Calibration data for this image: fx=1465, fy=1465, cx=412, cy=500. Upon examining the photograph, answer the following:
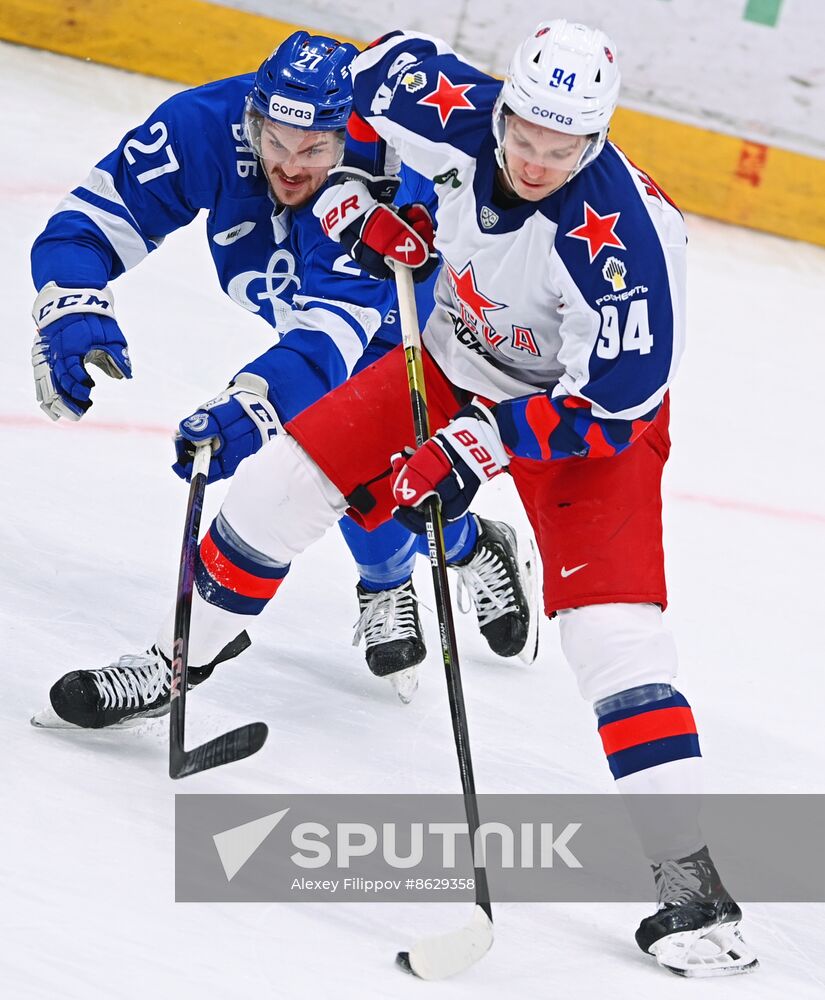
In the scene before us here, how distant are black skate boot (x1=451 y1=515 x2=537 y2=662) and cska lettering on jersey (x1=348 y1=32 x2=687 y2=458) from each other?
2.53 feet

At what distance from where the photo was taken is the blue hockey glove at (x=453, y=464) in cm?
201

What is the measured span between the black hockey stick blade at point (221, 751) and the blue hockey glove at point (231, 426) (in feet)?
1.68

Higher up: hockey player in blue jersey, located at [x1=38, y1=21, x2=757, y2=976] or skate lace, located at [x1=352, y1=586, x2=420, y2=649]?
hockey player in blue jersey, located at [x1=38, y1=21, x2=757, y2=976]

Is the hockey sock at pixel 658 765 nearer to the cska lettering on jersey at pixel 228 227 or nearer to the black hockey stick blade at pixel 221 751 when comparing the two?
the black hockey stick blade at pixel 221 751

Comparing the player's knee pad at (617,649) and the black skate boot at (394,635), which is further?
the black skate boot at (394,635)

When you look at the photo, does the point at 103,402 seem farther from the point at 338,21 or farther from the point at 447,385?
the point at 338,21

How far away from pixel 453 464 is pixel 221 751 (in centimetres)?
50

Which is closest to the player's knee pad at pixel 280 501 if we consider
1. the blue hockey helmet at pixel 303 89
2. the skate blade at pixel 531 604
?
the blue hockey helmet at pixel 303 89

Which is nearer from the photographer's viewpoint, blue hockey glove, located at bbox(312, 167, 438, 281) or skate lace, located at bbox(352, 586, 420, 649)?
blue hockey glove, located at bbox(312, 167, 438, 281)

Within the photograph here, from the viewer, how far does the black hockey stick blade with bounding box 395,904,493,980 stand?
1684 mm

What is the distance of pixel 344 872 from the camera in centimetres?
194

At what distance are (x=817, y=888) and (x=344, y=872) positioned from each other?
81 cm

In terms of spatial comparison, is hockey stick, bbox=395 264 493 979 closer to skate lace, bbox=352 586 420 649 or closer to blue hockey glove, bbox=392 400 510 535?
blue hockey glove, bbox=392 400 510 535

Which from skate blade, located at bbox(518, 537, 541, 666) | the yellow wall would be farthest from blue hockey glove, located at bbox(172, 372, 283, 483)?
the yellow wall
